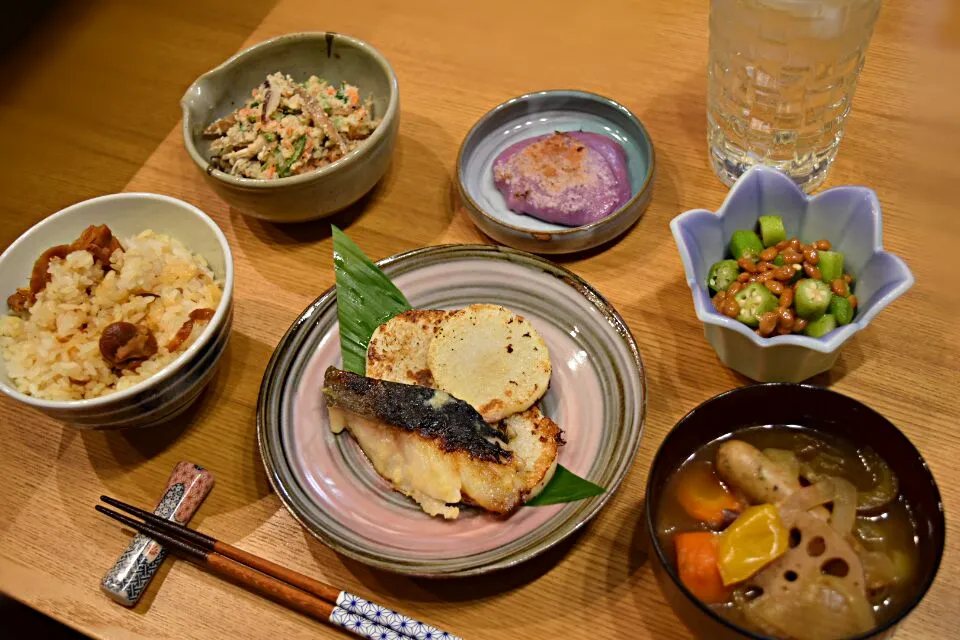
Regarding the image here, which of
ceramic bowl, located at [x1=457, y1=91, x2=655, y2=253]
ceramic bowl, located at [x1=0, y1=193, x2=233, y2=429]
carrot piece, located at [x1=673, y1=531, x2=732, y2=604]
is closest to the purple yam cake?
ceramic bowl, located at [x1=457, y1=91, x2=655, y2=253]

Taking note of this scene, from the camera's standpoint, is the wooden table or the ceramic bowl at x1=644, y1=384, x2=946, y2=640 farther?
the wooden table

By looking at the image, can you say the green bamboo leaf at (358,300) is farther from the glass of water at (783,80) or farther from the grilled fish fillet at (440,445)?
the glass of water at (783,80)

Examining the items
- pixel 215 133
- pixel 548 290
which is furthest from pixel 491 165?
pixel 215 133

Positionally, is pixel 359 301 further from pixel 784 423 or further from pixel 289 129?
pixel 784 423

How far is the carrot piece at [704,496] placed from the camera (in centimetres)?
138

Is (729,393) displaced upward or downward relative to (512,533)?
upward

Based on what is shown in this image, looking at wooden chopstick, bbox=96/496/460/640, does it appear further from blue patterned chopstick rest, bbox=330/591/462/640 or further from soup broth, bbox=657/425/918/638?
soup broth, bbox=657/425/918/638

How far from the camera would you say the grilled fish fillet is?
4.90ft

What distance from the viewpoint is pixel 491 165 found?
2.16 m

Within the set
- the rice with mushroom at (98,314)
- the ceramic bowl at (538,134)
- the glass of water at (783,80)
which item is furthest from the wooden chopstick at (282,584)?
the glass of water at (783,80)

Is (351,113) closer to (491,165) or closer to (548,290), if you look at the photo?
(491,165)

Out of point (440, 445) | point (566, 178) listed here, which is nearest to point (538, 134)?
point (566, 178)

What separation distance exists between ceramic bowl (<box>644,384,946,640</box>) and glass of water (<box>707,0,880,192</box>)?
780 millimetres

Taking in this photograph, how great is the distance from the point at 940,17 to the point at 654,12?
82 cm
